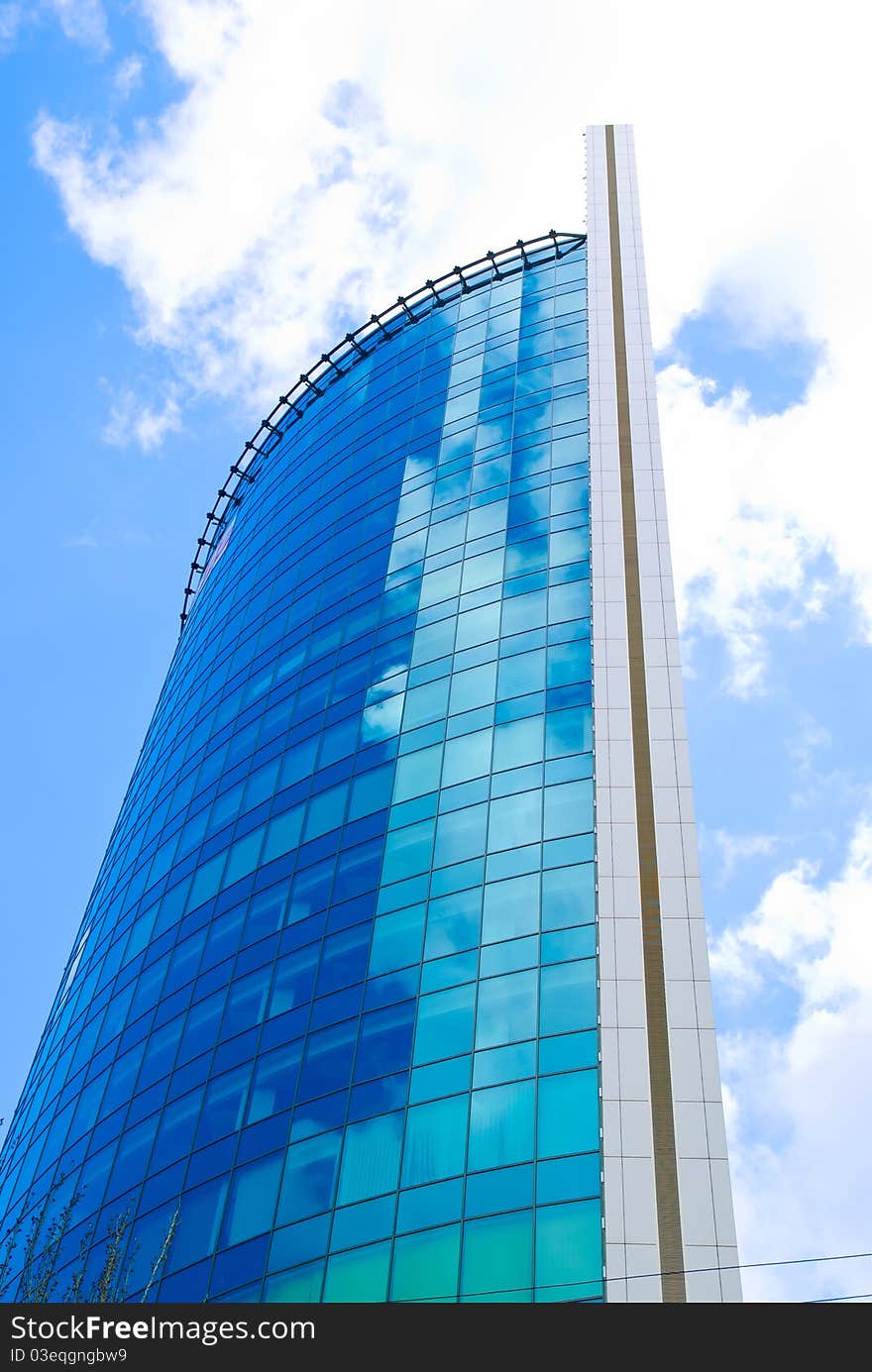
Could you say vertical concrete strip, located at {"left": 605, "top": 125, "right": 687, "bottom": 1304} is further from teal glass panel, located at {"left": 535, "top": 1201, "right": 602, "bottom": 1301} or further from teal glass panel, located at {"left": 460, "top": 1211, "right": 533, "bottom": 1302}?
teal glass panel, located at {"left": 460, "top": 1211, "right": 533, "bottom": 1302}

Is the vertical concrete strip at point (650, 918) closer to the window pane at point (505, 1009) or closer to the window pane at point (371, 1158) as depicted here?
the window pane at point (505, 1009)

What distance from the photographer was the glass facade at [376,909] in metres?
30.4

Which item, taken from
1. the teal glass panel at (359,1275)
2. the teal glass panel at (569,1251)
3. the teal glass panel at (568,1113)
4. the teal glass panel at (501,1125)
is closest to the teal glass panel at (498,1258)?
the teal glass panel at (569,1251)

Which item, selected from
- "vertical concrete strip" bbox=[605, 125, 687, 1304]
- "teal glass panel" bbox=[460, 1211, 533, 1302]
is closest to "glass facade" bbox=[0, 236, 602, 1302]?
"teal glass panel" bbox=[460, 1211, 533, 1302]

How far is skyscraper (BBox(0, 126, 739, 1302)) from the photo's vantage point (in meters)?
29.4

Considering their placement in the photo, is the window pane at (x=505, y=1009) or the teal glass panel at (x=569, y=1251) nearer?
the teal glass panel at (x=569, y=1251)

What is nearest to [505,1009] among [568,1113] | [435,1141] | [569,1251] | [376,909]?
[568,1113]

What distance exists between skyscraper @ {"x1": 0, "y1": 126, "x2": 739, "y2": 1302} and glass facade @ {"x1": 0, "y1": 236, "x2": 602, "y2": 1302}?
4.7 inches

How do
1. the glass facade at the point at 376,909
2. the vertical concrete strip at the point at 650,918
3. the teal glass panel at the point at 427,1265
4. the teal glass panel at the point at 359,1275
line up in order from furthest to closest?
the glass facade at the point at 376,909 → the teal glass panel at the point at 359,1275 → the teal glass panel at the point at 427,1265 → the vertical concrete strip at the point at 650,918

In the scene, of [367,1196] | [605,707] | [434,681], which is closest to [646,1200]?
[367,1196]

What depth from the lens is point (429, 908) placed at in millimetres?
36812

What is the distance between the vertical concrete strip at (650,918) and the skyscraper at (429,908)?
94mm

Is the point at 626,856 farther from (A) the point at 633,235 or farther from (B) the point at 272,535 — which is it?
(A) the point at 633,235
